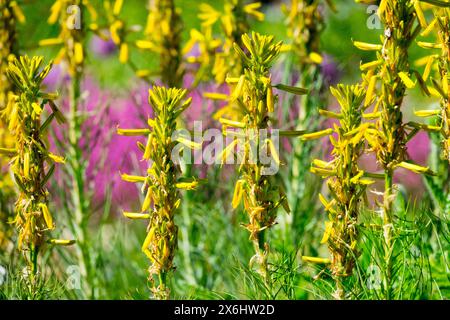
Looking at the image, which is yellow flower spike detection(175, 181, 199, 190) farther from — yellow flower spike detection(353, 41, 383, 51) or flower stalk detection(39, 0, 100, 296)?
flower stalk detection(39, 0, 100, 296)

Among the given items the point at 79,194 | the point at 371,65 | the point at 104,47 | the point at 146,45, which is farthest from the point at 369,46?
the point at 104,47

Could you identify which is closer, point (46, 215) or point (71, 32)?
point (46, 215)

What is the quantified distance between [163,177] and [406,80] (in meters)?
0.22

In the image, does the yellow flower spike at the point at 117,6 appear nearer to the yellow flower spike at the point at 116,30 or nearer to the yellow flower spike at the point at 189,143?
the yellow flower spike at the point at 116,30

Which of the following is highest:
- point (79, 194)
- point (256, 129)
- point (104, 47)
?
point (104, 47)

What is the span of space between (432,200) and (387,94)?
1.59 feet

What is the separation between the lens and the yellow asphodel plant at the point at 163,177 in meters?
0.66

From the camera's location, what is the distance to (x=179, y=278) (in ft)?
4.12

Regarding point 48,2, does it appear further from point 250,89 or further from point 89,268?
point 250,89

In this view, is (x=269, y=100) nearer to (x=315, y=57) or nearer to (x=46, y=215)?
(x=46, y=215)

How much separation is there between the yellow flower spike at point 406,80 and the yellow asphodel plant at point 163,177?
181 millimetres

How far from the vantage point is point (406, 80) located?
0.65 meters

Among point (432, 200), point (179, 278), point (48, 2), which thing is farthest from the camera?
point (48, 2)
